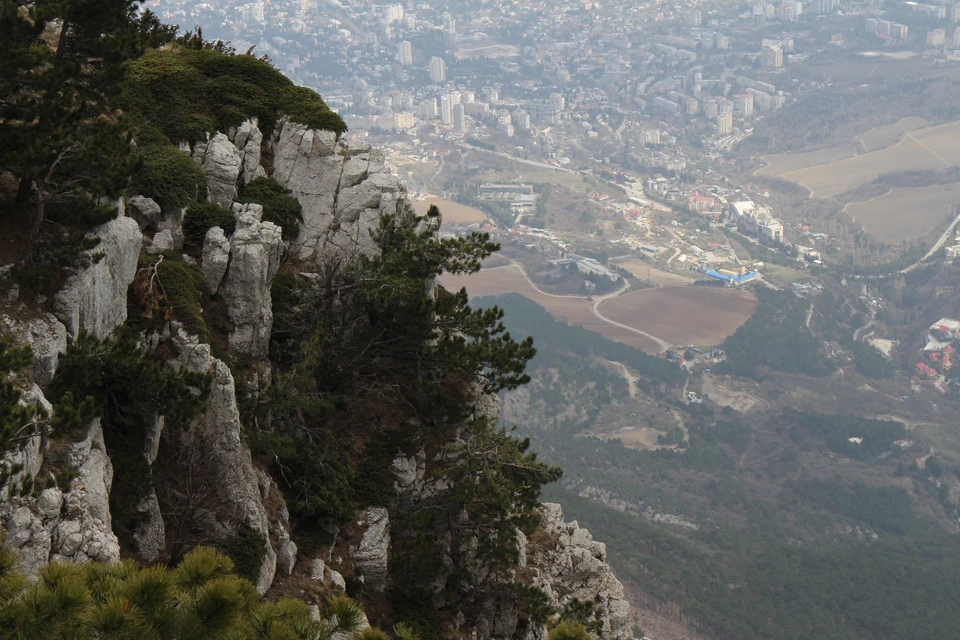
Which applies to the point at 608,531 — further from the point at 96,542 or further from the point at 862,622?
the point at 96,542

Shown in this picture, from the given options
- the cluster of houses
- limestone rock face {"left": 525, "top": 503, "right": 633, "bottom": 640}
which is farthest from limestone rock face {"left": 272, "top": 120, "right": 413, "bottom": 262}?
the cluster of houses

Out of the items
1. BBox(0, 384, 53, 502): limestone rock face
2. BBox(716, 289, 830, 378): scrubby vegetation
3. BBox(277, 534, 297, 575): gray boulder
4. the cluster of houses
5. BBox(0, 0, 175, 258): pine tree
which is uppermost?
BBox(0, 0, 175, 258): pine tree

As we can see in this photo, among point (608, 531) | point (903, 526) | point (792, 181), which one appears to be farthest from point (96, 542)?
point (792, 181)

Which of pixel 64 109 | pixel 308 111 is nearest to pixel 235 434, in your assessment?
pixel 64 109

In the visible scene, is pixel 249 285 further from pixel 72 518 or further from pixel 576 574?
pixel 576 574

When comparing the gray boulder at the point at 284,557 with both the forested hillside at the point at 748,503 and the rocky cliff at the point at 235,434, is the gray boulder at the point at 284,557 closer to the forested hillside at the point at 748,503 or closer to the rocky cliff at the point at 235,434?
the rocky cliff at the point at 235,434

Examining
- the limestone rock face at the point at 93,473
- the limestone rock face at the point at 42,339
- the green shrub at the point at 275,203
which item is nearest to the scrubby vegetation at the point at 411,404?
the green shrub at the point at 275,203

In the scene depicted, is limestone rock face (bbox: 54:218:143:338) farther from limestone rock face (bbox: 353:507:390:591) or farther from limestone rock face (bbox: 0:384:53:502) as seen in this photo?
limestone rock face (bbox: 353:507:390:591)
